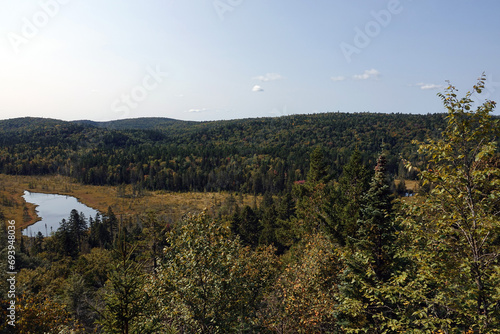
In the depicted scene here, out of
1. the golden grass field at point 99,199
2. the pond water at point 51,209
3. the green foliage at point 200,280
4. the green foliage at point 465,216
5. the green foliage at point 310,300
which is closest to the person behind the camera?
A: the green foliage at point 465,216

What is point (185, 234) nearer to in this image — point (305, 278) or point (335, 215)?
point (305, 278)

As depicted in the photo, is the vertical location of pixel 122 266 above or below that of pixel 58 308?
above

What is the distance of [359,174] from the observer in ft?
102

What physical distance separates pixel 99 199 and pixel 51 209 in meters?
21.1

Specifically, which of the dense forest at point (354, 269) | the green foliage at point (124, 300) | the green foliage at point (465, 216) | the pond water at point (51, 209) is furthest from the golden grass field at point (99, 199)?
the green foliage at point (465, 216)

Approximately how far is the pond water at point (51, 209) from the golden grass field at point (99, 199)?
2663 millimetres

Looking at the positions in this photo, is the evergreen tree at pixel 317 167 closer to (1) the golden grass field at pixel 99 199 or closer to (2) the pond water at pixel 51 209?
(1) the golden grass field at pixel 99 199

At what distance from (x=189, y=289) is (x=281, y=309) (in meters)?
10.3

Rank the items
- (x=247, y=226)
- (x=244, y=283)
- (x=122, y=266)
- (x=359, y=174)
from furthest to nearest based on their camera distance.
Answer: (x=247, y=226)
(x=359, y=174)
(x=244, y=283)
(x=122, y=266)

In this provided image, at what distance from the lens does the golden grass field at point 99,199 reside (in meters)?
115

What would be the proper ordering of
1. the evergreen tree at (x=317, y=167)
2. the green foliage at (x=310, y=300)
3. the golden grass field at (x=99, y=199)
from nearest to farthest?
the green foliage at (x=310, y=300) → the evergreen tree at (x=317, y=167) → the golden grass field at (x=99, y=199)

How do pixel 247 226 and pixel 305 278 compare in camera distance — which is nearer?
pixel 305 278

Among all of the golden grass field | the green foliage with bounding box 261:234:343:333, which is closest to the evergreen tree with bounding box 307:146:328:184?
the green foliage with bounding box 261:234:343:333

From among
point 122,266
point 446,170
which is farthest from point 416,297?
point 122,266
